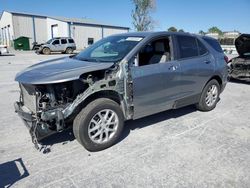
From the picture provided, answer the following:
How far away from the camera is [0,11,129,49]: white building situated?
42906 millimetres

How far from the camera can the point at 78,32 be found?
1726 inches

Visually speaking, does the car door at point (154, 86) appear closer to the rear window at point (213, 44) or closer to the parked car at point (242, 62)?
the rear window at point (213, 44)

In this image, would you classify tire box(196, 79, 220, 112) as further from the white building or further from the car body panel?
the white building

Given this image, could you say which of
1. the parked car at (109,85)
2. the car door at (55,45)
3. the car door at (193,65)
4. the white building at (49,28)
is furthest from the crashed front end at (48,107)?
the white building at (49,28)

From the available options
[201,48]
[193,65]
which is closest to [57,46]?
[201,48]

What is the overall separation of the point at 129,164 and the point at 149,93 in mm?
1330

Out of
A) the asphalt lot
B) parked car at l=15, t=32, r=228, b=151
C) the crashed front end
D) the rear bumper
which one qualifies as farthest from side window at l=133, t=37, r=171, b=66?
the rear bumper

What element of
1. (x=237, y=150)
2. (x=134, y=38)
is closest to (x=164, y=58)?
(x=134, y=38)

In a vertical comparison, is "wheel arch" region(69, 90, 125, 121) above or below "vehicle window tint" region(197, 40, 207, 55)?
below

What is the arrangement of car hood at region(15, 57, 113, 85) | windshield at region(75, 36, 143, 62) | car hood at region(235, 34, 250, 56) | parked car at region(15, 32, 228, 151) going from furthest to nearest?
1. car hood at region(235, 34, 250, 56)
2. windshield at region(75, 36, 143, 62)
3. parked car at region(15, 32, 228, 151)
4. car hood at region(15, 57, 113, 85)

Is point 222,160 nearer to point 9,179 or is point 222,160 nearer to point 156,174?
point 156,174

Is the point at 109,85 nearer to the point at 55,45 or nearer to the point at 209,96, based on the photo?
the point at 209,96

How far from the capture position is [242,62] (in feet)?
31.3

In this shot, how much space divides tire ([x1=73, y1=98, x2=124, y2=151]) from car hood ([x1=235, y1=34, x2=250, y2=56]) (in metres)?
7.06
